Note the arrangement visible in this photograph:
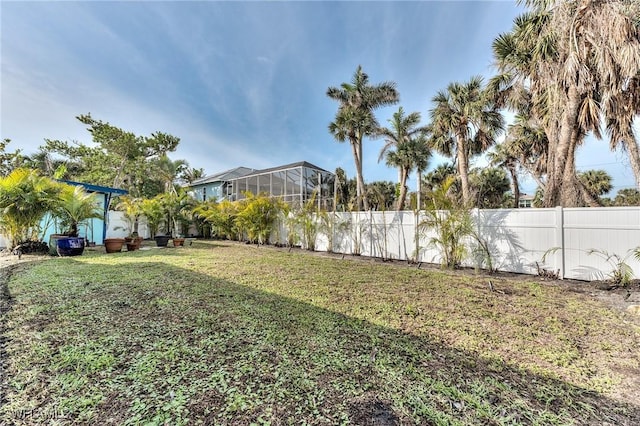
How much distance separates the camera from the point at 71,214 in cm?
789

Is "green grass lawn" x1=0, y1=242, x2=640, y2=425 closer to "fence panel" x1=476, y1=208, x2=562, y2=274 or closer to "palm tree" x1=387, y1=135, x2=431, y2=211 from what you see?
"fence panel" x1=476, y1=208, x2=562, y2=274

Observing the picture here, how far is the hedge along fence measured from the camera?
4.38 m

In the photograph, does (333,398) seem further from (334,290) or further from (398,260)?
(398,260)

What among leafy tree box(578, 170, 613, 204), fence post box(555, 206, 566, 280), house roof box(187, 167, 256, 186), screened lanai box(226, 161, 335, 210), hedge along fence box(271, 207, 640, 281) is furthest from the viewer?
leafy tree box(578, 170, 613, 204)

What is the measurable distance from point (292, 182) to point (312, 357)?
49.1 ft

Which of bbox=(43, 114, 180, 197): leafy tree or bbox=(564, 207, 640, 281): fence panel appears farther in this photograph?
bbox=(43, 114, 180, 197): leafy tree

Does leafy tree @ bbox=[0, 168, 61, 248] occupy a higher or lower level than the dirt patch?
higher

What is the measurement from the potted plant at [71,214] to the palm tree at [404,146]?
13218 millimetres

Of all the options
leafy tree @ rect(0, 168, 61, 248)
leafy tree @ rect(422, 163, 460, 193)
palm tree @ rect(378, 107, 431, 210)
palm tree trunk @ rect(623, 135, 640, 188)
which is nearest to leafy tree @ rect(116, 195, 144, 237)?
leafy tree @ rect(0, 168, 61, 248)

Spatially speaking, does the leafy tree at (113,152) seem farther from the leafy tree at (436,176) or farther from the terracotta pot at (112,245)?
the leafy tree at (436,176)

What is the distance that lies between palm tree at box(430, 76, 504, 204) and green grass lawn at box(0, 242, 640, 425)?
8870 millimetres

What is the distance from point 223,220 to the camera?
12.8 m

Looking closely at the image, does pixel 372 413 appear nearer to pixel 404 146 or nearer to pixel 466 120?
pixel 466 120

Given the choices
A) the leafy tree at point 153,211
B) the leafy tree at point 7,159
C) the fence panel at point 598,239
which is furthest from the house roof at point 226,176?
the fence panel at point 598,239
